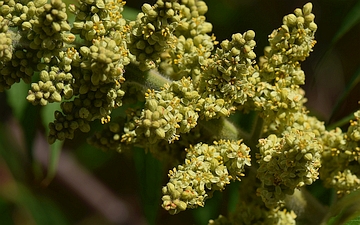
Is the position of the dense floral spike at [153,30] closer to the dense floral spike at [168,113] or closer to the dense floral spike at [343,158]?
the dense floral spike at [168,113]

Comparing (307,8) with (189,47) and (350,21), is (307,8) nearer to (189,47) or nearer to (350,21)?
(189,47)

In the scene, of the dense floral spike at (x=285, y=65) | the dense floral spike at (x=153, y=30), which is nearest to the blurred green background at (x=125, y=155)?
the dense floral spike at (x=285, y=65)

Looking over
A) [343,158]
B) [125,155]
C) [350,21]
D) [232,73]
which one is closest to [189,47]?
[232,73]

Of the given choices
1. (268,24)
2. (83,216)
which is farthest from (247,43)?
(83,216)

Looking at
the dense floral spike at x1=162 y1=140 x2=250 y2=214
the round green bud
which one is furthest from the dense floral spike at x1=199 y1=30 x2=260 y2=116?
the round green bud

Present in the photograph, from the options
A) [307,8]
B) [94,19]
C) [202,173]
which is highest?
[307,8]

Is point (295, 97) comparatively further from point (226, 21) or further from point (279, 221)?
point (226, 21)

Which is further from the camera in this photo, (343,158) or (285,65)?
(343,158)
